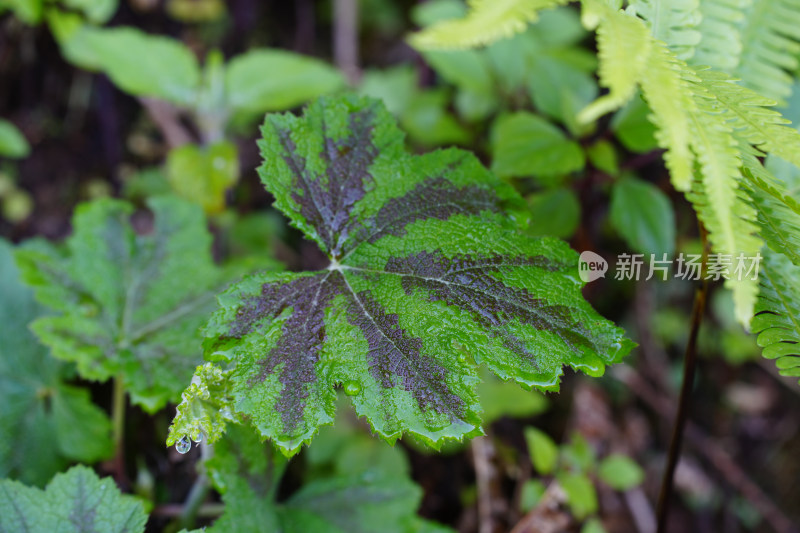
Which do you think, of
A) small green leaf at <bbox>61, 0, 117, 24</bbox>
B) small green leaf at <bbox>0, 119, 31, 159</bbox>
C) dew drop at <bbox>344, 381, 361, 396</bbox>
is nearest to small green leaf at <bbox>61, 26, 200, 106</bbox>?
small green leaf at <bbox>61, 0, 117, 24</bbox>

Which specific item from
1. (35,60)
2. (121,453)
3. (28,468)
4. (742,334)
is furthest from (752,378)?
(35,60)

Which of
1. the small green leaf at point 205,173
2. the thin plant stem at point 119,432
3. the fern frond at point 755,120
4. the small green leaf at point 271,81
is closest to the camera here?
the fern frond at point 755,120

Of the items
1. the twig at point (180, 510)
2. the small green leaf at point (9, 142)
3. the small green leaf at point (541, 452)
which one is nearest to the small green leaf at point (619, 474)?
the small green leaf at point (541, 452)

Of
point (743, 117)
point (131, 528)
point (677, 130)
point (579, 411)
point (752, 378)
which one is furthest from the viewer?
point (752, 378)

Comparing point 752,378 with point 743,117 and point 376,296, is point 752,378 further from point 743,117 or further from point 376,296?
point 376,296

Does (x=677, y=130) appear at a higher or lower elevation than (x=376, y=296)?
higher

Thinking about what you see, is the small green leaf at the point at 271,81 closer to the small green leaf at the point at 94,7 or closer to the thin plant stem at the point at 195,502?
the small green leaf at the point at 94,7

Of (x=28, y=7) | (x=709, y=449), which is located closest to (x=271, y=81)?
(x=28, y=7)
